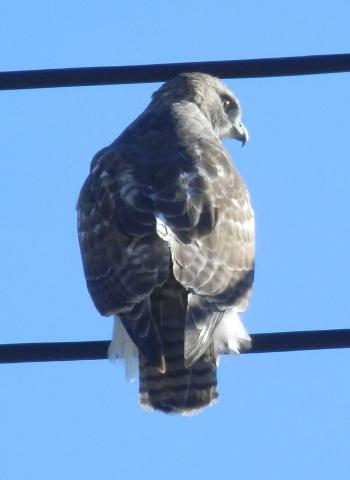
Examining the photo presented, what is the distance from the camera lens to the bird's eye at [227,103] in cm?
1168

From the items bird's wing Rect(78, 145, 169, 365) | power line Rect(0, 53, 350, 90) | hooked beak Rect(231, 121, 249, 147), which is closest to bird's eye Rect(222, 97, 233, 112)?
hooked beak Rect(231, 121, 249, 147)

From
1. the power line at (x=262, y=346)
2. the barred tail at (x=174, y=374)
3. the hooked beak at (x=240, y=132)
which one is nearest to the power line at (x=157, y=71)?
the barred tail at (x=174, y=374)

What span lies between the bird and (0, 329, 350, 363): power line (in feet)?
3.53

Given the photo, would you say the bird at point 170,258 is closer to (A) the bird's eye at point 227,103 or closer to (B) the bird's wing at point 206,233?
(B) the bird's wing at point 206,233

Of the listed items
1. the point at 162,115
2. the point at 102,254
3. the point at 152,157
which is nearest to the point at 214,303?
the point at 102,254

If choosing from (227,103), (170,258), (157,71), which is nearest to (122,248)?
(170,258)

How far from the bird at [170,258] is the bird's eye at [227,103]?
6.04 ft

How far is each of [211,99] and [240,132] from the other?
1.09 feet

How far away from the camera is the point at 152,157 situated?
30.8ft

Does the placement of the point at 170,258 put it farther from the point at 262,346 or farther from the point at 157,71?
the point at 262,346

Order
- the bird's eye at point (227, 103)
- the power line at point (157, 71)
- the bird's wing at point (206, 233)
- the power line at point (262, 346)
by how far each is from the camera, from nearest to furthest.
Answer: the power line at point (262, 346), the power line at point (157, 71), the bird's wing at point (206, 233), the bird's eye at point (227, 103)

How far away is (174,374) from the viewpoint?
8.12 meters

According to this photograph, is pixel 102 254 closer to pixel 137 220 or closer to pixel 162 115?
pixel 137 220

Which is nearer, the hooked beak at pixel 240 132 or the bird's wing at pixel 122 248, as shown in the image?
the bird's wing at pixel 122 248
